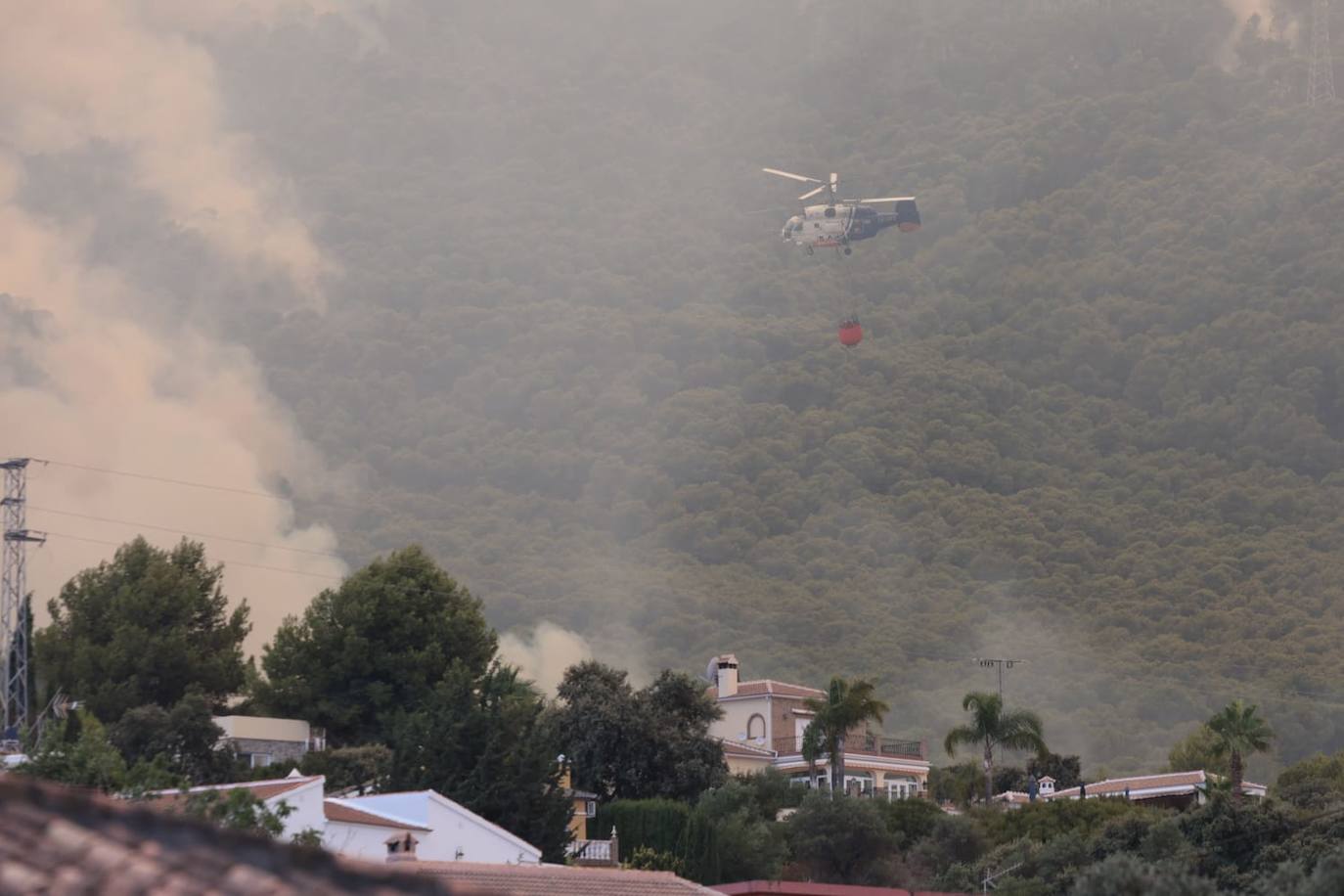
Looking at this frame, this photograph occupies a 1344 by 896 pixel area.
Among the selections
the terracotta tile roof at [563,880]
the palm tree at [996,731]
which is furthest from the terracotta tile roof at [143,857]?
the palm tree at [996,731]

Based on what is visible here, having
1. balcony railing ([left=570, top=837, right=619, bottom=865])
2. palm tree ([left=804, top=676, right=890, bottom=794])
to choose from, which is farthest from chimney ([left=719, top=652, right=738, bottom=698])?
balcony railing ([left=570, top=837, right=619, bottom=865])

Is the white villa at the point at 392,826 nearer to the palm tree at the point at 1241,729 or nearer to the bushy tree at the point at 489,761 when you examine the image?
the bushy tree at the point at 489,761

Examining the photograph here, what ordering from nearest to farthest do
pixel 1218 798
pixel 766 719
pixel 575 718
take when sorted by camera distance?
pixel 1218 798 < pixel 575 718 < pixel 766 719

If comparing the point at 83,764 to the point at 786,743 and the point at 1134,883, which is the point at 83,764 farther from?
the point at 786,743

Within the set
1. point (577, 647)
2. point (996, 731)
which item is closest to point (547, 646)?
point (577, 647)

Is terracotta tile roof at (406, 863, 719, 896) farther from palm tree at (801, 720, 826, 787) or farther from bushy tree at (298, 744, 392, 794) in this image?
palm tree at (801, 720, 826, 787)

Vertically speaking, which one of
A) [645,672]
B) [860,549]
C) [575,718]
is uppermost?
[860,549]

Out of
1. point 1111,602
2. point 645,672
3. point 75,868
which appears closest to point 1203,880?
point 75,868

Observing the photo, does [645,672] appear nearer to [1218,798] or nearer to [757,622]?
[757,622]
